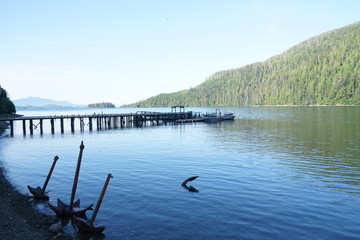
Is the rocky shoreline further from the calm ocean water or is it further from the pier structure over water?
the pier structure over water

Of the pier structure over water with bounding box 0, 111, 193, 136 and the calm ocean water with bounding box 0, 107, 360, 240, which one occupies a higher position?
the pier structure over water with bounding box 0, 111, 193, 136

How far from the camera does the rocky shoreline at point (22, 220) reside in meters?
14.8

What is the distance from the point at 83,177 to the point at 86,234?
12.9 meters

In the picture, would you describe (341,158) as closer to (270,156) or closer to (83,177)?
(270,156)

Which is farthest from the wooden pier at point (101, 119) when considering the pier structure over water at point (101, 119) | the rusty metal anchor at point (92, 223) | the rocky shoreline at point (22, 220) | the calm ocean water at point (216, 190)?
the rusty metal anchor at point (92, 223)

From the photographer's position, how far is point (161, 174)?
2831cm

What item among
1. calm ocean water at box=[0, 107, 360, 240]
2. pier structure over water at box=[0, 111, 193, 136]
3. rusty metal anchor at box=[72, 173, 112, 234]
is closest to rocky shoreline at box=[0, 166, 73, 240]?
rusty metal anchor at box=[72, 173, 112, 234]

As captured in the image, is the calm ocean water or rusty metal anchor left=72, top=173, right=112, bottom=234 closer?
rusty metal anchor left=72, top=173, right=112, bottom=234

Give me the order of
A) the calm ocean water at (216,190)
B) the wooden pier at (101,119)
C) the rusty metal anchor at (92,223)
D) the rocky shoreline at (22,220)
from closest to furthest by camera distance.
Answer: the rocky shoreline at (22,220) < the rusty metal anchor at (92,223) < the calm ocean water at (216,190) < the wooden pier at (101,119)

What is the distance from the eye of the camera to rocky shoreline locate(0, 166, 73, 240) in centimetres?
1479

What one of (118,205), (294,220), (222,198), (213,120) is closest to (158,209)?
(118,205)

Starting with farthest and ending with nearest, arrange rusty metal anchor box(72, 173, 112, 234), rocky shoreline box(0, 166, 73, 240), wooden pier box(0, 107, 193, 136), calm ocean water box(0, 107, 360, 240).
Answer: wooden pier box(0, 107, 193, 136) → calm ocean water box(0, 107, 360, 240) → rusty metal anchor box(72, 173, 112, 234) → rocky shoreline box(0, 166, 73, 240)

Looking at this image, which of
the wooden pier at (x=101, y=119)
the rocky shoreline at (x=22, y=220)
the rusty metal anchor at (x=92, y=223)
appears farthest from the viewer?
the wooden pier at (x=101, y=119)

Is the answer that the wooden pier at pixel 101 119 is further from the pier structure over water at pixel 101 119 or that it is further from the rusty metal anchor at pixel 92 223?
the rusty metal anchor at pixel 92 223
